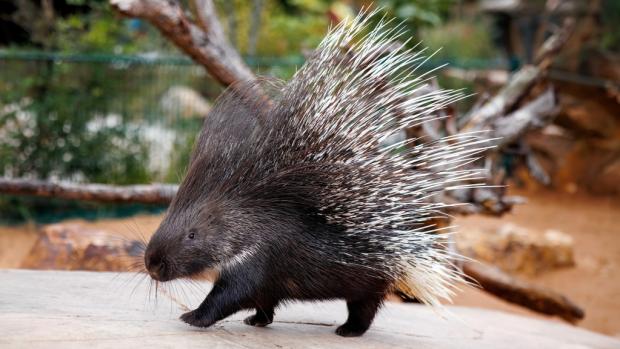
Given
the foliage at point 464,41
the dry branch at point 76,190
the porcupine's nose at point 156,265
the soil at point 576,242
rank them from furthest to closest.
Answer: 1. the foliage at point 464,41
2. the soil at point 576,242
3. the dry branch at point 76,190
4. the porcupine's nose at point 156,265

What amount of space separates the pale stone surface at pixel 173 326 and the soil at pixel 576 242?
1535 millimetres

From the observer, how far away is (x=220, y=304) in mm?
2844

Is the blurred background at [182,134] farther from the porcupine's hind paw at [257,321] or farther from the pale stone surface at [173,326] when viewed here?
the porcupine's hind paw at [257,321]

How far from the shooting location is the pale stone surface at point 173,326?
255 cm

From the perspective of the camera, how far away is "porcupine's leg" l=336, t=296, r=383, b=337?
3260 millimetres

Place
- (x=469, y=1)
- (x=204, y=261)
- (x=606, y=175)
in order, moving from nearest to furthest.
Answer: (x=204, y=261) < (x=606, y=175) < (x=469, y=1)

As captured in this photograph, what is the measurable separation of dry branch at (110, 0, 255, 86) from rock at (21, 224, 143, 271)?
4.49 feet

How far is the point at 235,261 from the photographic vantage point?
9.42ft

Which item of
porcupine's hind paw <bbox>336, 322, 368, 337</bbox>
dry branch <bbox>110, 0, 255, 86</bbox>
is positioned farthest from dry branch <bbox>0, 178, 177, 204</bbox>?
porcupine's hind paw <bbox>336, 322, 368, 337</bbox>

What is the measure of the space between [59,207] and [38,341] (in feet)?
21.8

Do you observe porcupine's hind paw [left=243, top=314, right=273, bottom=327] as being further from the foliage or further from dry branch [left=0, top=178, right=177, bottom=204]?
the foliage

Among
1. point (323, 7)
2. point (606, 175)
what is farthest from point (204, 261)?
point (323, 7)

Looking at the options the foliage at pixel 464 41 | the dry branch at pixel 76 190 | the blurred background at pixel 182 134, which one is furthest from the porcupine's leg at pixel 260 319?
the foliage at pixel 464 41

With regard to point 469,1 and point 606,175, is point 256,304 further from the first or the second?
point 469,1
